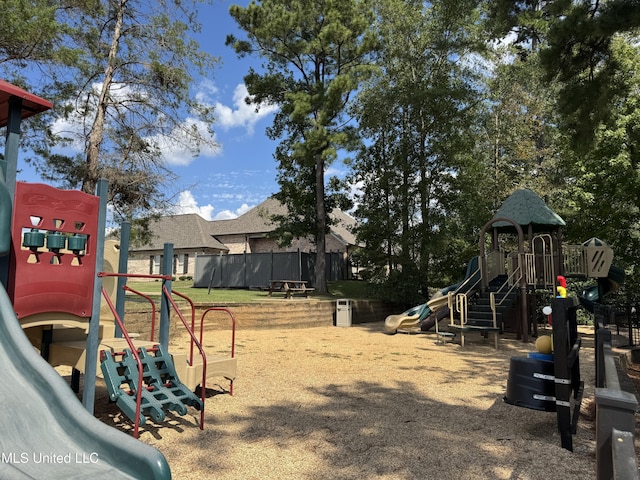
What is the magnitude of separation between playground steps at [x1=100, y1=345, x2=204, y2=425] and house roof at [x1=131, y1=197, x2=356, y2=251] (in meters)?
27.9

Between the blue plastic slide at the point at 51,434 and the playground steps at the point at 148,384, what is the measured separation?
1.57 m

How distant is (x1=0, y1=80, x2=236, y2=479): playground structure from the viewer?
2.12m

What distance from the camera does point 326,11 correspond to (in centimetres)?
2012

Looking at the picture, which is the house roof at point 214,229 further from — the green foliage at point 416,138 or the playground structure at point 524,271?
the playground structure at point 524,271

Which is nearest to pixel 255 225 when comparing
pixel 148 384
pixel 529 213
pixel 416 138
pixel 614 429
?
pixel 416 138

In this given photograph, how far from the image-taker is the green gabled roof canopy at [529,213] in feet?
45.0

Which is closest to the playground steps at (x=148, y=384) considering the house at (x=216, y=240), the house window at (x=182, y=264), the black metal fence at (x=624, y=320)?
the black metal fence at (x=624, y=320)

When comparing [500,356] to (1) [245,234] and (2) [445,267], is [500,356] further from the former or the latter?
(1) [245,234]

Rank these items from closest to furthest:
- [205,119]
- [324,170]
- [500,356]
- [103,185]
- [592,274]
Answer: [103,185] < [500,356] < [592,274] < [205,119] < [324,170]

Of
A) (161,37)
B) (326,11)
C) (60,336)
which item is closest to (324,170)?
(326,11)

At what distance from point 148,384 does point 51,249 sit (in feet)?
5.43

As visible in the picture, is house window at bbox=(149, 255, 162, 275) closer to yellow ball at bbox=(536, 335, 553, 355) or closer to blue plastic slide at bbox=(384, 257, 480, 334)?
blue plastic slide at bbox=(384, 257, 480, 334)

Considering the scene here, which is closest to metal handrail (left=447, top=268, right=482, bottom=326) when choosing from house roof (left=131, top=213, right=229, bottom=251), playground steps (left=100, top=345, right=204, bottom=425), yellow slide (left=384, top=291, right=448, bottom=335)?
yellow slide (left=384, top=291, right=448, bottom=335)

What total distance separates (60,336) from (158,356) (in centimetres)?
126
